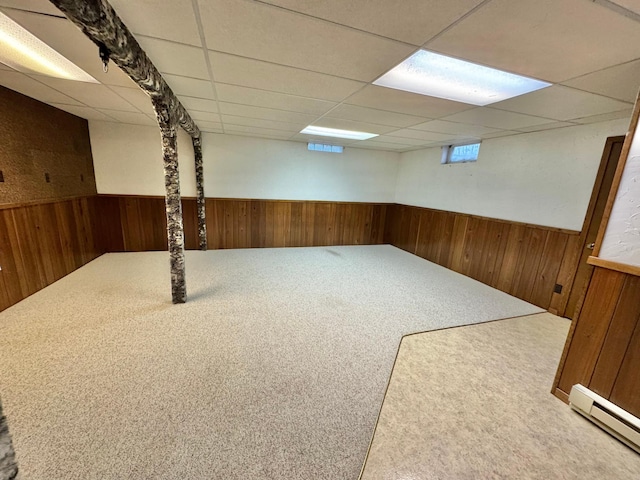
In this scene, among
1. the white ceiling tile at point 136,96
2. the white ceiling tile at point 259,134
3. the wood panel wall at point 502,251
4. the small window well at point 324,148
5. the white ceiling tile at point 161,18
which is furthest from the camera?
the small window well at point 324,148

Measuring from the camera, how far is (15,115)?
8.90ft

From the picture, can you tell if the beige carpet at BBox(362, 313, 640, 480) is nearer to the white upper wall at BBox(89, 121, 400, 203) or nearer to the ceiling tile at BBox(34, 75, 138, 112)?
the ceiling tile at BBox(34, 75, 138, 112)

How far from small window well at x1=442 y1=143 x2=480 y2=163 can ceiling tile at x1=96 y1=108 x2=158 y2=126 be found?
4680 millimetres

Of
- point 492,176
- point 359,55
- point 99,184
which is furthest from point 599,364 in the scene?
point 99,184

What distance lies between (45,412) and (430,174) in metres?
5.58

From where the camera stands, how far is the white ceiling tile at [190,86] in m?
2.25

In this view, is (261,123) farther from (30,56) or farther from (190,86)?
(30,56)

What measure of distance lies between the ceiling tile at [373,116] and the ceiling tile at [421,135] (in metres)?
0.40

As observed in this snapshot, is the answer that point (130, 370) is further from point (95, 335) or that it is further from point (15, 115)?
point (15, 115)

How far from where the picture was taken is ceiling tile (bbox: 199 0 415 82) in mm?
1354

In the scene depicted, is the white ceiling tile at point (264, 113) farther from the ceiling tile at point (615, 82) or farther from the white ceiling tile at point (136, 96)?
the ceiling tile at point (615, 82)

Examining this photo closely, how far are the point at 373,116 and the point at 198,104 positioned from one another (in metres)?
1.93

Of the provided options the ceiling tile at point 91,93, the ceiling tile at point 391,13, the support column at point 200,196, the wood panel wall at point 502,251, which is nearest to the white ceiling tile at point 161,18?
the ceiling tile at point 391,13

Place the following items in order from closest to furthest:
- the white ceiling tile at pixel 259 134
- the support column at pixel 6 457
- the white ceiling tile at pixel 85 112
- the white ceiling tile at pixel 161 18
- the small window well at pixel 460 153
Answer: the support column at pixel 6 457, the white ceiling tile at pixel 161 18, the white ceiling tile at pixel 85 112, the small window well at pixel 460 153, the white ceiling tile at pixel 259 134
